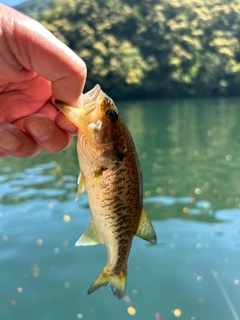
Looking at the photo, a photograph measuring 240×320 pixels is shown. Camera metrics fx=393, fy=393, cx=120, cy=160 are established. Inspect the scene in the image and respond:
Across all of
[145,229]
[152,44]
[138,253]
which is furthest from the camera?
[152,44]

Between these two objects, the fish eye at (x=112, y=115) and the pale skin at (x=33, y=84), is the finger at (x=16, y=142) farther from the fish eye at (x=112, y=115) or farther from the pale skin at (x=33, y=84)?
the fish eye at (x=112, y=115)

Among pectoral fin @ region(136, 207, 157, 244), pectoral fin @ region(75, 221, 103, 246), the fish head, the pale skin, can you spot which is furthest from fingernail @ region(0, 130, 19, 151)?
pectoral fin @ region(136, 207, 157, 244)

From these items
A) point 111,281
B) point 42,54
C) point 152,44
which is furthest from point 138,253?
point 152,44

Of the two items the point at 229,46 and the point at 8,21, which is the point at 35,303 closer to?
the point at 8,21

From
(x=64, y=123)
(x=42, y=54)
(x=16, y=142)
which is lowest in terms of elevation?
(x=16, y=142)

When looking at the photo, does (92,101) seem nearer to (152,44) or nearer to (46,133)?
(46,133)

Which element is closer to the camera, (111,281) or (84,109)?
(84,109)
